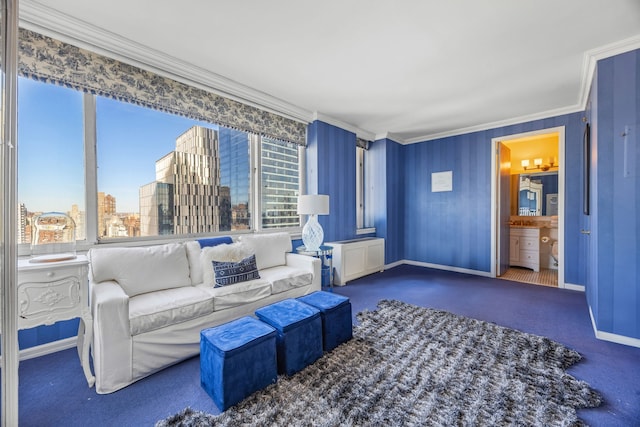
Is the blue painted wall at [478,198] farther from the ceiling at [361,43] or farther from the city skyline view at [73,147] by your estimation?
the city skyline view at [73,147]

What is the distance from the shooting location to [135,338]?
1.80 meters

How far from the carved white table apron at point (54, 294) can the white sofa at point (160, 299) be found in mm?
94

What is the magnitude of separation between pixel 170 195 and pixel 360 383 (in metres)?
2.56

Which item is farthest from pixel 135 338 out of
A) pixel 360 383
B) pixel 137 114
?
pixel 137 114

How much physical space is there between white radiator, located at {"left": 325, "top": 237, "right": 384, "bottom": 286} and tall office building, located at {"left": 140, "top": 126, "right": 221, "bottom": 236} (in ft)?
5.99

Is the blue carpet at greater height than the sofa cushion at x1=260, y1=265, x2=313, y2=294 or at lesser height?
lesser

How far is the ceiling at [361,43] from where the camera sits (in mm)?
1947

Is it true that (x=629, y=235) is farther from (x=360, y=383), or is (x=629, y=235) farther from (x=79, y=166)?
(x=79, y=166)

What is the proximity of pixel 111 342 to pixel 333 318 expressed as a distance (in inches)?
60.2

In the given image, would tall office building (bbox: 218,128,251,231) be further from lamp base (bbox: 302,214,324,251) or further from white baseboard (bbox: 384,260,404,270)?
white baseboard (bbox: 384,260,404,270)

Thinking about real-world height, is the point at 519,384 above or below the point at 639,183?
below

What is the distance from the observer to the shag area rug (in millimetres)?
1457

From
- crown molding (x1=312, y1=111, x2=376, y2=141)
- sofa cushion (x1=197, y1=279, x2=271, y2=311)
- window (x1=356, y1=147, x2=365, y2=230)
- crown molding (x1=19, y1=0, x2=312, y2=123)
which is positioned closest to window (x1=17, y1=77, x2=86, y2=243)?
crown molding (x1=19, y1=0, x2=312, y2=123)

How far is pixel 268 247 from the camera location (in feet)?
10.5
